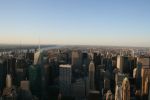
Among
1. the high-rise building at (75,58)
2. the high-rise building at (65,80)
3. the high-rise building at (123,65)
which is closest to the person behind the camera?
the high-rise building at (65,80)

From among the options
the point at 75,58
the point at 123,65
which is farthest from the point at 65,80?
the point at 75,58

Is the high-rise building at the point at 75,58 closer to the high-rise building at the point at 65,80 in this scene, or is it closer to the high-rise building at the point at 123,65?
the high-rise building at the point at 123,65

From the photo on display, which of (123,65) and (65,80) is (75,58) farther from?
(65,80)

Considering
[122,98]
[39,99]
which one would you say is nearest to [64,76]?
[39,99]

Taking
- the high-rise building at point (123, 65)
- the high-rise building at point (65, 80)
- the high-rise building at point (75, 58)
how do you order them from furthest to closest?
the high-rise building at point (75, 58), the high-rise building at point (123, 65), the high-rise building at point (65, 80)

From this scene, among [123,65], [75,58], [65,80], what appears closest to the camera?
[65,80]

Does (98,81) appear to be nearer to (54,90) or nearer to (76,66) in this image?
(54,90)

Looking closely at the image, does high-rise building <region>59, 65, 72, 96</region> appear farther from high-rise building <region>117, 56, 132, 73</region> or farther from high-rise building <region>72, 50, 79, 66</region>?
high-rise building <region>117, 56, 132, 73</region>

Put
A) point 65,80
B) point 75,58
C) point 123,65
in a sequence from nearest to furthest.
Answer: point 65,80 → point 123,65 → point 75,58

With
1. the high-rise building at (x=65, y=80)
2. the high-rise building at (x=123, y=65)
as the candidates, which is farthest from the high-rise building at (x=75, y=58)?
the high-rise building at (x=65, y=80)
